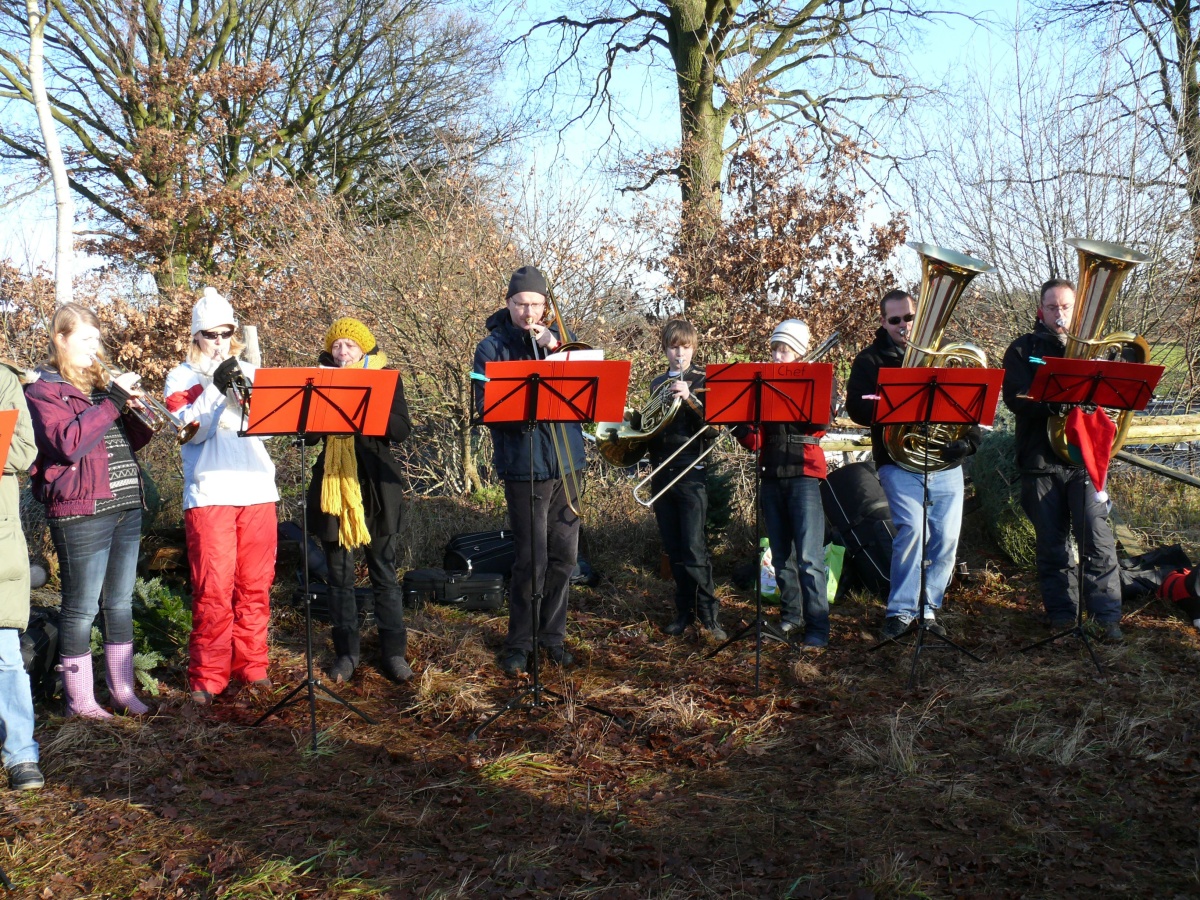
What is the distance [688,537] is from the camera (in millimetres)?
6137

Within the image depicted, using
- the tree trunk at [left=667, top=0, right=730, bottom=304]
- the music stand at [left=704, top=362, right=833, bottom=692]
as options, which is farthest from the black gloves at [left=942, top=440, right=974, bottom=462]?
the tree trunk at [left=667, top=0, right=730, bottom=304]

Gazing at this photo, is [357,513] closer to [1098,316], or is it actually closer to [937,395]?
[937,395]

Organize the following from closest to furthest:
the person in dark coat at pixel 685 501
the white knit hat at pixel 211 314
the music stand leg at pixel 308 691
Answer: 1. the music stand leg at pixel 308 691
2. the white knit hat at pixel 211 314
3. the person in dark coat at pixel 685 501

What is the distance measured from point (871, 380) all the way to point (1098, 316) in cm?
121

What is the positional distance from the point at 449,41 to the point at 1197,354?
1451cm

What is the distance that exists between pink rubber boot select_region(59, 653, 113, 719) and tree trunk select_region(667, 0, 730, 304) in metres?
6.92

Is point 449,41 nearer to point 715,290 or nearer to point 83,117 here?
point 83,117

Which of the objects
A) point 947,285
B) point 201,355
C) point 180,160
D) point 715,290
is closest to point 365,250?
Answer: point 715,290

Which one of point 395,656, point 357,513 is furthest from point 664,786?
point 357,513

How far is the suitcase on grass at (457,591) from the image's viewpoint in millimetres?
6879

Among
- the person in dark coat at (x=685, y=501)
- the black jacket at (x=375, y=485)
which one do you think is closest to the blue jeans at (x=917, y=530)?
the person in dark coat at (x=685, y=501)

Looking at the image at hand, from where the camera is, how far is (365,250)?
9945 millimetres

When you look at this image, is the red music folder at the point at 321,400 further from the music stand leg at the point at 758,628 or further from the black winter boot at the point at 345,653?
the music stand leg at the point at 758,628

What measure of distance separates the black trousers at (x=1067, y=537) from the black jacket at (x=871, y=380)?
0.86m
